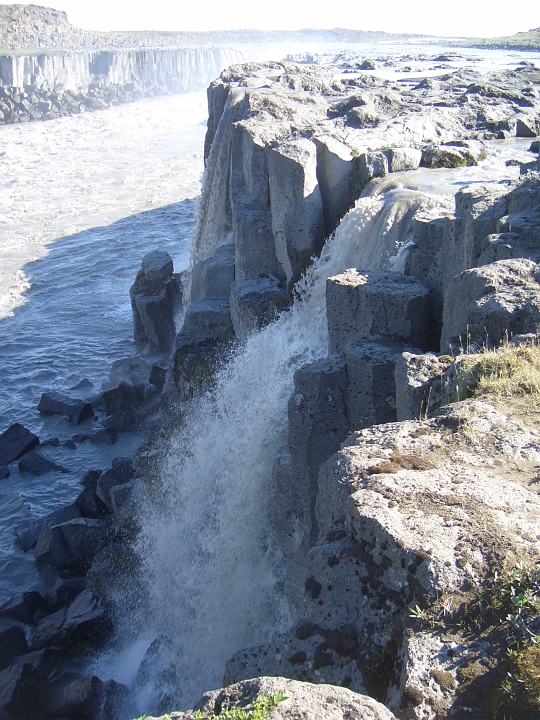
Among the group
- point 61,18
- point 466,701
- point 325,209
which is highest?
point 61,18

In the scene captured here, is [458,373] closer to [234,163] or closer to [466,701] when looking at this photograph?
[466,701]

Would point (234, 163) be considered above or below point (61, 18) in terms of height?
below

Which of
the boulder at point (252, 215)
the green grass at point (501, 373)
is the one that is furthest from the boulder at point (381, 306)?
the boulder at point (252, 215)

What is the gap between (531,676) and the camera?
334cm

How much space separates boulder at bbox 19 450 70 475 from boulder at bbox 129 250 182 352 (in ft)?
17.8

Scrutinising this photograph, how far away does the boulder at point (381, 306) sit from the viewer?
840 cm

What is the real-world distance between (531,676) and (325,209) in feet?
35.7

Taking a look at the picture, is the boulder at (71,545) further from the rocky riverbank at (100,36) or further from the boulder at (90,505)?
the rocky riverbank at (100,36)

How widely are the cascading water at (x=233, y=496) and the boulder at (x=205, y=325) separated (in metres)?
1.71

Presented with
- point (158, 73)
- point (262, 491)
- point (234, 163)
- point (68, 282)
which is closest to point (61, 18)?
point (158, 73)

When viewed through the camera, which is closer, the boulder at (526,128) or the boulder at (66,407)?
the boulder at (526,128)

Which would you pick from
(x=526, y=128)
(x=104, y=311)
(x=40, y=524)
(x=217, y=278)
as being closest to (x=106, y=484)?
(x=40, y=524)

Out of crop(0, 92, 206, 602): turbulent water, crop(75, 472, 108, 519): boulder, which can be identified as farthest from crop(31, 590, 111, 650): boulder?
crop(75, 472, 108, 519): boulder

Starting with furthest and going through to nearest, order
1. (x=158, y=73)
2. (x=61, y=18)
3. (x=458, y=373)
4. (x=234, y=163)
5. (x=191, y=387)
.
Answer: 1. (x=61, y=18)
2. (x=158, y=73)
3. (x=234, y=163)
4. (x=191, y=387)
5. (x=458, y=373)
